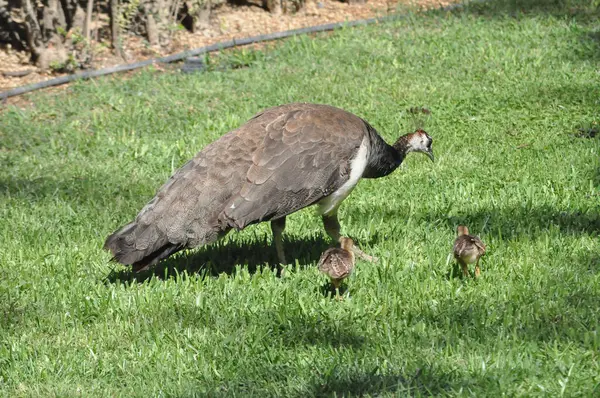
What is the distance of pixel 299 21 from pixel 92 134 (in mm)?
4000

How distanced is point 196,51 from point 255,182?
5509 millimetres

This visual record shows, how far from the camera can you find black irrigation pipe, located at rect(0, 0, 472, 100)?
1030 cm

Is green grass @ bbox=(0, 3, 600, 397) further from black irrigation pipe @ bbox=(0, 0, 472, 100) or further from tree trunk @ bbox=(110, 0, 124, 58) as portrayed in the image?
tree trunk @ bbox=(110, 0, 124, 58)

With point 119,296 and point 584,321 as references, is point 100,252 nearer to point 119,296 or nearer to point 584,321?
point 119,296

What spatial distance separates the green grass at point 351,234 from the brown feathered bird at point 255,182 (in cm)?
34

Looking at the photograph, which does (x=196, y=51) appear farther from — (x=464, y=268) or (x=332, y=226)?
(x=464, y=268)

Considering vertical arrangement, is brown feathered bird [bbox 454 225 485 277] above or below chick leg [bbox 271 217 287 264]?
above

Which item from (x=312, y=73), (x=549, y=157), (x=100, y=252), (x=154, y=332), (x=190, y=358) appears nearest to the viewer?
(x=190, y=358)

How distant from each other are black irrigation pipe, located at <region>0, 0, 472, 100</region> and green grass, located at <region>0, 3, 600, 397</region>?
214 millimetres

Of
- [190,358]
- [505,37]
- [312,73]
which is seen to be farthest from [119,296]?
[505,37]

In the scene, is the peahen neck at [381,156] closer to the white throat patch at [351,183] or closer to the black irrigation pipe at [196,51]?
the white throat patch at [351,183]

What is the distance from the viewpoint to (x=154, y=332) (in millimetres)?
5379

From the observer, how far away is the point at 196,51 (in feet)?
36.8

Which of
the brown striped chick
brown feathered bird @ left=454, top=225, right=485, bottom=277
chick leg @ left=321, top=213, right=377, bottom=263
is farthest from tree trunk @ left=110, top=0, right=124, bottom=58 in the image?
brown feathered bird @ left=454, top=225, right=485, bottom=277
